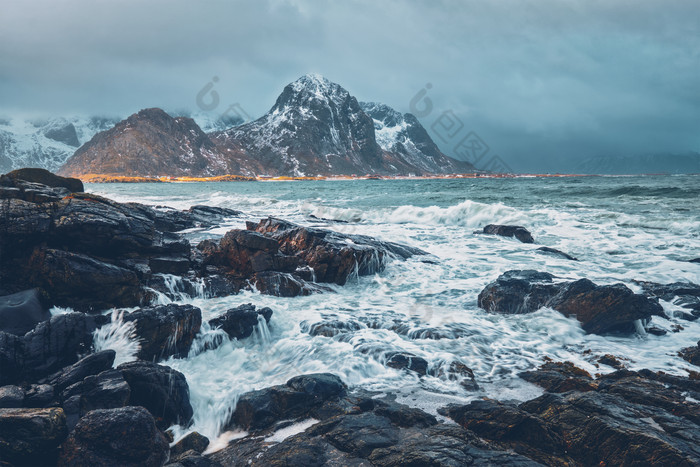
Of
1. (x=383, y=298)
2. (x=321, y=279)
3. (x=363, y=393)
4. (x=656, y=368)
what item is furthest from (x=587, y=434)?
(x=321, y=279)

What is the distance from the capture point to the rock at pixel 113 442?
4.26m

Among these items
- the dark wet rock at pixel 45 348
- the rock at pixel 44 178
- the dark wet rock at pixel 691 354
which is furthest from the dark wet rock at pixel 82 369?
the rock at pixel 44 178

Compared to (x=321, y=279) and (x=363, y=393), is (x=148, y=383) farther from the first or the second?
(x=321, y=279)

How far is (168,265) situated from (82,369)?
541 centimetres

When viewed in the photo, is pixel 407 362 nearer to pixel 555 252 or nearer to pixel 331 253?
pixel 331 253

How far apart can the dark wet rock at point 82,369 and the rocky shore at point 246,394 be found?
0.06 ft

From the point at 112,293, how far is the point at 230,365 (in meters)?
3.89

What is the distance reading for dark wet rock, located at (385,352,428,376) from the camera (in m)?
6.72

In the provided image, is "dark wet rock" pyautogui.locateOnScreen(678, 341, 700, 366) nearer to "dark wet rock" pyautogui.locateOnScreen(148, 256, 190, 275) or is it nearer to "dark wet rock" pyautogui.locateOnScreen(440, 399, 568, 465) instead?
"dark wet rock" pyautogui.locateOnScreen(440, 399, 568, 465)

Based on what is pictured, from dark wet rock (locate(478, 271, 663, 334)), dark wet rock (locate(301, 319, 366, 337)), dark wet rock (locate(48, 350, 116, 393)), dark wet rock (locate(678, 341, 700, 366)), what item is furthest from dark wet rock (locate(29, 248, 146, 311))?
dark wet rock (locate(678, 341, 700, 366))

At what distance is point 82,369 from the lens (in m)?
5.61

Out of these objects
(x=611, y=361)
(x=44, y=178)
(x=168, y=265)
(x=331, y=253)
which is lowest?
(x=611, y=361)

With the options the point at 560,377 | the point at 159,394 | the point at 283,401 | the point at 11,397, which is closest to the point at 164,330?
the point at 159,394

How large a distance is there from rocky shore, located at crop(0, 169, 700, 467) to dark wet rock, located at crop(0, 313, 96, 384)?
20mm
